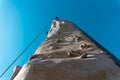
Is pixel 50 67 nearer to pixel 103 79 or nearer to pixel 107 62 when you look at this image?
pixel 103 79

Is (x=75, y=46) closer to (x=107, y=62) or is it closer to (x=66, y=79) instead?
(x=107, y=62)

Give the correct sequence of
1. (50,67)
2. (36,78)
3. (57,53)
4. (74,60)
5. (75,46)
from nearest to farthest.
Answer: (36,78), (50,67), (74,60), (57,53), (75,46)

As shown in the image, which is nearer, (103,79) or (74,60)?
(103,79)

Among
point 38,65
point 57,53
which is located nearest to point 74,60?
point 38,65

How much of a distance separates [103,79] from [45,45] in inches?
144

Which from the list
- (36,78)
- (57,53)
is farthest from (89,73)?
(57,53)

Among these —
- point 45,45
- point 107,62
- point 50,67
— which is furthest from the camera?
point 45,45

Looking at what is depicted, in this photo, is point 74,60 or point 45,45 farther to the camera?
point 45,45

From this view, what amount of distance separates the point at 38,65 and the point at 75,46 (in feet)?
9.89

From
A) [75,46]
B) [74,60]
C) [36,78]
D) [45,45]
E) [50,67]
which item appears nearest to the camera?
[36,78]

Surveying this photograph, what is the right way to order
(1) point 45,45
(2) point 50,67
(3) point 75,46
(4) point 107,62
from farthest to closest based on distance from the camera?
(1) point 45,45, (3) point 75,46, (4) point 107,62, (2) point 50,67

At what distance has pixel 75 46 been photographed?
8156 mm

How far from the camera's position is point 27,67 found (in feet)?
17.2

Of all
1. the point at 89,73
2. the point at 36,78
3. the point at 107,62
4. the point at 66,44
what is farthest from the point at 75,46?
the point at 36,78
